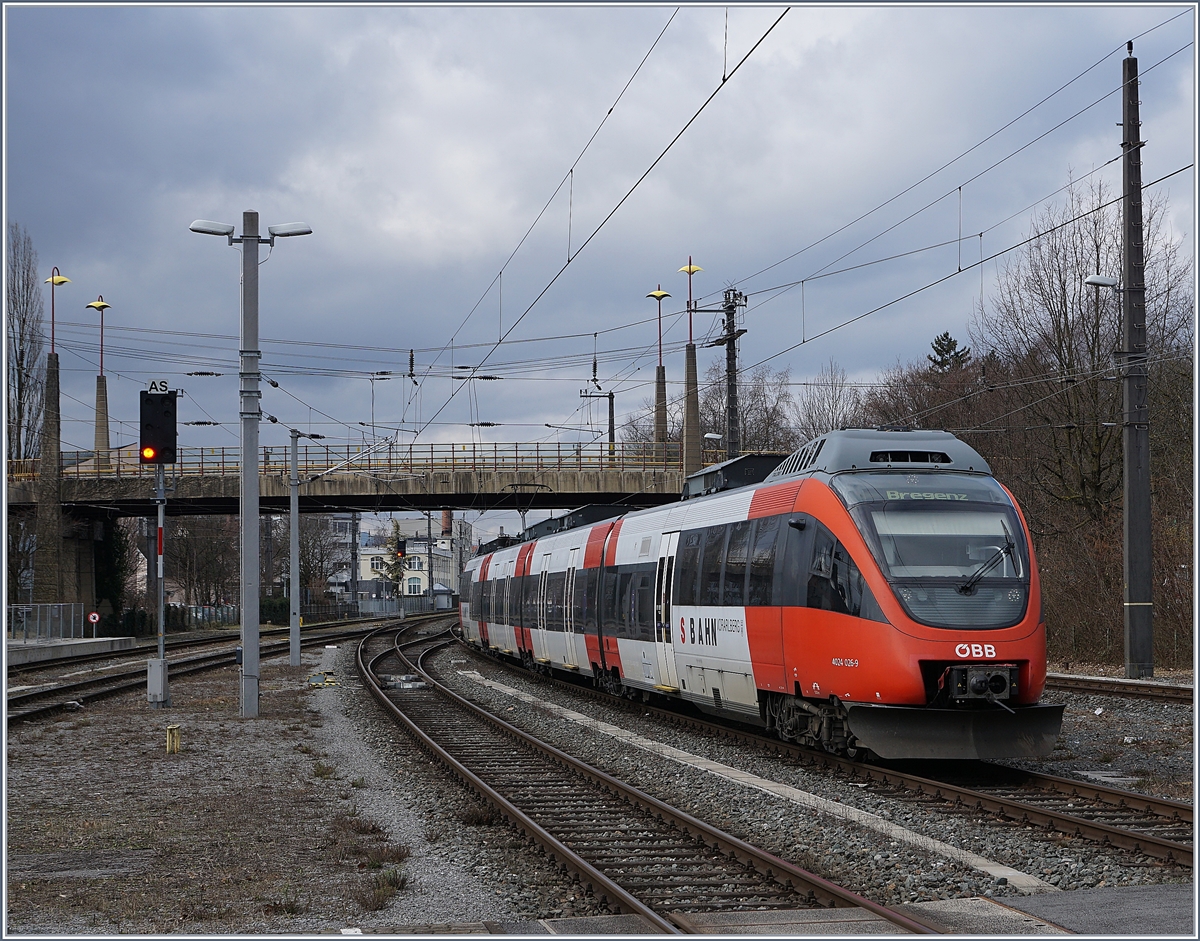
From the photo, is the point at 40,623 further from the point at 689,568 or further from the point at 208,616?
the point at 689,568

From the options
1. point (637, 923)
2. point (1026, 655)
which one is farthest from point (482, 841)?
point (1026, 655)

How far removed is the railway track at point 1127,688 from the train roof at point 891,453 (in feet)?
25.1

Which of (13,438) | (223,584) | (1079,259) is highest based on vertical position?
(1079,259)

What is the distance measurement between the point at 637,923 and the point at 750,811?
406 centimetres

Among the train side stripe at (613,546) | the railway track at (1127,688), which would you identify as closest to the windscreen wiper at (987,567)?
the railway track at (1127,688)

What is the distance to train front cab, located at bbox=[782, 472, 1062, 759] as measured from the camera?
→ 12.0 metres

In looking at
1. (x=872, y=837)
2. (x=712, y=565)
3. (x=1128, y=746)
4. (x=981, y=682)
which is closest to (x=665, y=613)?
(x=712, y=565)

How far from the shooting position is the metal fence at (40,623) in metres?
42.9

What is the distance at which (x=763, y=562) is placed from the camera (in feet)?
48.1

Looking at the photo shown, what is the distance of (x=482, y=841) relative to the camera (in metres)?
10.3

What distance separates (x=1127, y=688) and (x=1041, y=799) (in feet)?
34.9

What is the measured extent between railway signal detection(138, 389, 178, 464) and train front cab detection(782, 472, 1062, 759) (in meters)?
11.3

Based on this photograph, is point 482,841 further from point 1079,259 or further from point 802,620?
point 1079,259

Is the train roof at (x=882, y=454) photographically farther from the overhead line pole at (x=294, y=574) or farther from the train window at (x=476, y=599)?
the train window at (x=476, y=599)
